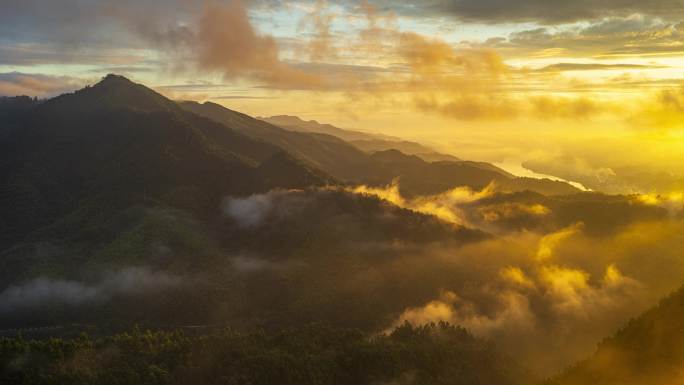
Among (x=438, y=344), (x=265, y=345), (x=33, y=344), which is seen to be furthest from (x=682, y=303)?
(x=33, y=344)

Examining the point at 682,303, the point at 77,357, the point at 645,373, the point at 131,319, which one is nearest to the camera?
the point at 645,373

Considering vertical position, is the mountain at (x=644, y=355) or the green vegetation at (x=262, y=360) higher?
the mountain at (x=644, y=355)

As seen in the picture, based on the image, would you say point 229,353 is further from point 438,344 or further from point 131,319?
point 131,319

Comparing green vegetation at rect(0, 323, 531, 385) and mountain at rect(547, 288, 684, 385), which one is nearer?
mountain at rect(547, 288, 684, 385)

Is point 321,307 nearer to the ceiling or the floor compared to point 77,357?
nearer to the floor

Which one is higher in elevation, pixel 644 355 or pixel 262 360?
pixel 644 355

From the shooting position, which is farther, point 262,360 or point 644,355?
point 262,360

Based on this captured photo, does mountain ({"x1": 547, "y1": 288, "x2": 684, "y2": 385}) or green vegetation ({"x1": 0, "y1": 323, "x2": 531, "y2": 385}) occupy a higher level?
mountain ({"x1": 547, "y1": 288, "x2": 684, "y2": 385})

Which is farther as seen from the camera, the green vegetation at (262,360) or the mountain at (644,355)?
the green vegetation at (262,360)
